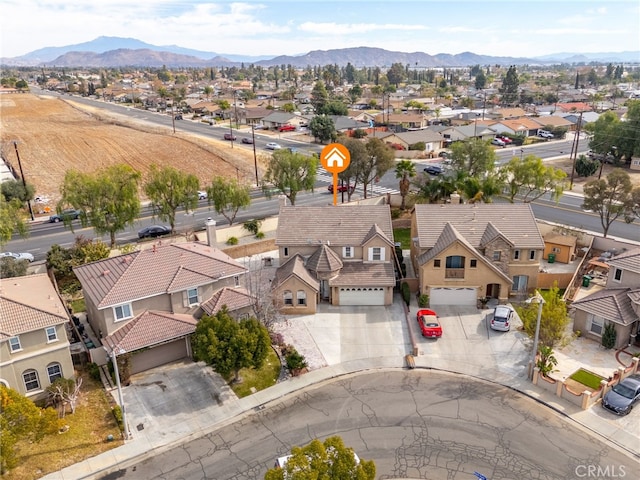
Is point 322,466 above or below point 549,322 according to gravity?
above

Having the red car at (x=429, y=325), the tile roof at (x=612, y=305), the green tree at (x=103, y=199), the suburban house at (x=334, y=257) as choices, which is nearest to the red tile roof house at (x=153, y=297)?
the suburban house at (x=334, y=257)

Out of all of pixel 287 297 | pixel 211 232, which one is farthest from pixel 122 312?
pixel 287 297

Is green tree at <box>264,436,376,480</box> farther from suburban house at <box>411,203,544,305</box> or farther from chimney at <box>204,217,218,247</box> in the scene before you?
chimney at <box>204,217,218,247</box>

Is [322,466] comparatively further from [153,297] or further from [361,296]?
[361,296]

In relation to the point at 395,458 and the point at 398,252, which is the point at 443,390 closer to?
the point at 395,458

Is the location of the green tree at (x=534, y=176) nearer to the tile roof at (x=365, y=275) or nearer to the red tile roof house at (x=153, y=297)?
the tile roof at (x=365, y=275)

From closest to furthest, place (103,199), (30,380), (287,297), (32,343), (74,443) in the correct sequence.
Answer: (74,443)
(32,343)
(30,380)
(287,297)
(103,199)
